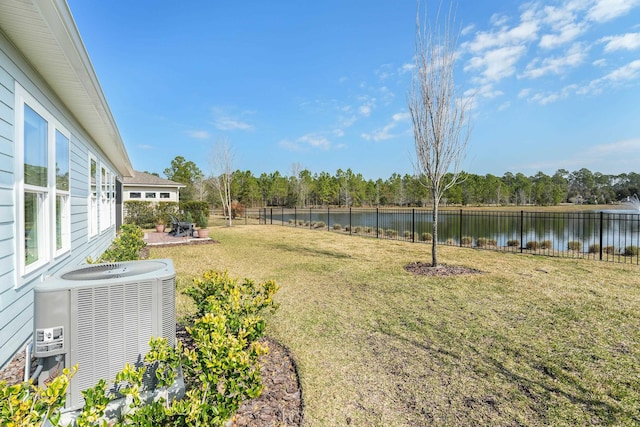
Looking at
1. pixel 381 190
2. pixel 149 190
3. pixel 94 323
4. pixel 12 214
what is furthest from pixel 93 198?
pixel 381 190

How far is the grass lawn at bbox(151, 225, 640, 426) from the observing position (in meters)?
2.22

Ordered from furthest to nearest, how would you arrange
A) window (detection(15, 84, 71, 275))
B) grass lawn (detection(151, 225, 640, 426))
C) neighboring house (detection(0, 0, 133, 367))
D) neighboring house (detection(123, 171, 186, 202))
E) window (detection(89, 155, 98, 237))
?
neighboring house (detection(123, 171, 186, 202)) < window (detection(89, 155, 98, 237)) < window (detection(15, 84, 71, 275)) < neighboring house (detection(0, 0, 133, 367)) < grass lawn (detection(151, 225, 640, 426))

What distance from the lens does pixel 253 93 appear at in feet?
64.4

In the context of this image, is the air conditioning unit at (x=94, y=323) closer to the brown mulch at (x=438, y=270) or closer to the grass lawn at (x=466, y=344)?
the grass lawn at (x=466, y=344)

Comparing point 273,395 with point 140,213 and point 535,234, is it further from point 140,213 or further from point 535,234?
point 140,213

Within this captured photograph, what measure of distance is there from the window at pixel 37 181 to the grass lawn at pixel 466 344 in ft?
5.98

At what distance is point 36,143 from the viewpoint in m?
3.38

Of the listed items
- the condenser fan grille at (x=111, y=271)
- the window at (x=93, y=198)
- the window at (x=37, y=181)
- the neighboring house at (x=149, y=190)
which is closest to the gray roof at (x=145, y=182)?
the neighboring house at (x=149, y=190)

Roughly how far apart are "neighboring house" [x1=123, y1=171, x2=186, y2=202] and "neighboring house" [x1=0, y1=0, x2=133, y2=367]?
1877 centimetres

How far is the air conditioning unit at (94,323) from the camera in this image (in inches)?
69.5

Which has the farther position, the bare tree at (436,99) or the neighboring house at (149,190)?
the neighboring house at (149,190)

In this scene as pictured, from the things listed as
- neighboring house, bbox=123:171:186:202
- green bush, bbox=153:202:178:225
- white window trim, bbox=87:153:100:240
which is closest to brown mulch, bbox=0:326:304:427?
white window trim, bbox=87:153:100:240

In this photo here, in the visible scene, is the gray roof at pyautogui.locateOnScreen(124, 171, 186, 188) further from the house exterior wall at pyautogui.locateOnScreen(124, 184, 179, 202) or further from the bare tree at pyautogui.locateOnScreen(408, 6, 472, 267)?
the bare tree at pyautogui.locateOnScreen(408, 6, 472, 267)

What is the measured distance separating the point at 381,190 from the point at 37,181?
5434cm
